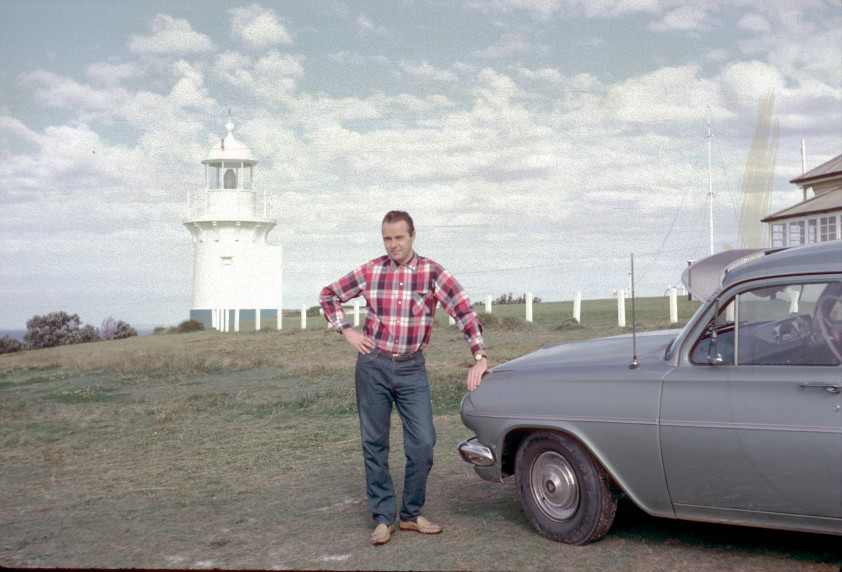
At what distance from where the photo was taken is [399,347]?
5160mm

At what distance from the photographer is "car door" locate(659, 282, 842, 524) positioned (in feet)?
13.2

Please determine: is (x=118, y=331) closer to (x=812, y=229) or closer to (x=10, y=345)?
(x=10, y=345)

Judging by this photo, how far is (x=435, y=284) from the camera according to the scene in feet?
17.3

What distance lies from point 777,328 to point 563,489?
1501mm

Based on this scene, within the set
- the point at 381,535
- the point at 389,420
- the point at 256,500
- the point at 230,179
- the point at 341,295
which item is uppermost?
the point at 230,179

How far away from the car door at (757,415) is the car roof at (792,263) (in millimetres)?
88

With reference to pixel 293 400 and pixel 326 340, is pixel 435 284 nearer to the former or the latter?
pixel 293 400

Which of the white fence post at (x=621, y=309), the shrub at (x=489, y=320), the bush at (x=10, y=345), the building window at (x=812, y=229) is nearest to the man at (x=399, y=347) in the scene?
the white fence post at (x=621, y=309)

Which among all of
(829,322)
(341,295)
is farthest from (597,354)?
(341,295)

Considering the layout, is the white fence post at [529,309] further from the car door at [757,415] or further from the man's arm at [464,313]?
the car door at [757,415]

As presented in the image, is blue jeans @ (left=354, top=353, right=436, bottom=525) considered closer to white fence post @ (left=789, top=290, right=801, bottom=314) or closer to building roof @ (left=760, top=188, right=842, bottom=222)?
white fence post @ (left=789, top=290, right=801, bottom=314)

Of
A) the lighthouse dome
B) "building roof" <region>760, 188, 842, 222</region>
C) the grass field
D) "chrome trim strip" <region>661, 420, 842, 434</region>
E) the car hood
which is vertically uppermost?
the lighthouse dome

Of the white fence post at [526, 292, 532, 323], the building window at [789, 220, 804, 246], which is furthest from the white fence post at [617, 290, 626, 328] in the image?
the building window at [789, 220, 804, 246]

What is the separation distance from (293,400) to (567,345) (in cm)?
753
